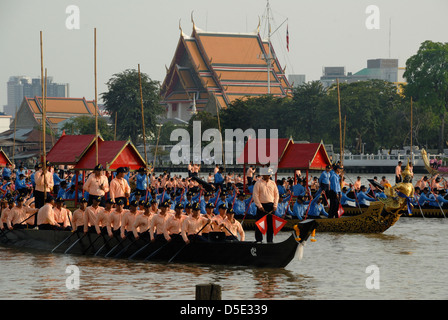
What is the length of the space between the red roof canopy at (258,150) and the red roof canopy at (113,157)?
13.4ft

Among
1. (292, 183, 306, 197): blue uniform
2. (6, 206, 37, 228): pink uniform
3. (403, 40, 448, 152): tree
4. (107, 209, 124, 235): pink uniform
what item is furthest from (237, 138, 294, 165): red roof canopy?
(403, 40, 448, 152): tree

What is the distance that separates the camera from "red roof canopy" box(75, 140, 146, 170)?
32344mm

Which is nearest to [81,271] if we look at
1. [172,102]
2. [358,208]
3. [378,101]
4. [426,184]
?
[358,208]

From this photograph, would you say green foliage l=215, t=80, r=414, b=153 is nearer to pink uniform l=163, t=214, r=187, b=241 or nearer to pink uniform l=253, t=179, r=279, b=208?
pink uniform l=253, t=179, r=279, b=208

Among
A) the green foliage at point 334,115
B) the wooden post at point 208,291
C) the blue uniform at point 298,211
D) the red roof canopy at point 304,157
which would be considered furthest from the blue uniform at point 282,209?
the green foliage at point 334,115

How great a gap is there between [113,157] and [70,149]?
222cm

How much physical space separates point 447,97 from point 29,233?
60.3m

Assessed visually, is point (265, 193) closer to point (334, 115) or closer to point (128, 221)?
point (128, 221)

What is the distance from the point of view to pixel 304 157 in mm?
33188

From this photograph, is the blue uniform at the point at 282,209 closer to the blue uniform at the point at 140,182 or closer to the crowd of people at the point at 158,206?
the crowd of people at the point at 158,206

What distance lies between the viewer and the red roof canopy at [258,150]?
33000 mm

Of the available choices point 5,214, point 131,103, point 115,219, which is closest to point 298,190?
point 5,214

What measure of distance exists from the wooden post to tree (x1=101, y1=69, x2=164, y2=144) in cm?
8133

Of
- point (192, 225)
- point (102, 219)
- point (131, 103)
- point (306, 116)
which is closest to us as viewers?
point (192, 225)
